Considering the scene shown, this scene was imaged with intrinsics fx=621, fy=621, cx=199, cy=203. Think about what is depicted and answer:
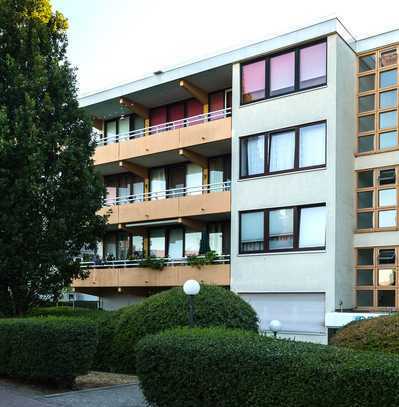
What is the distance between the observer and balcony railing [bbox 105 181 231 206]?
24250 millimetres

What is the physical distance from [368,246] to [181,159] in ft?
29.1

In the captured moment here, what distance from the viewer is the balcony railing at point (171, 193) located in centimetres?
2425

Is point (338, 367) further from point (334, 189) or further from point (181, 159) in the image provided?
point (181, 159)

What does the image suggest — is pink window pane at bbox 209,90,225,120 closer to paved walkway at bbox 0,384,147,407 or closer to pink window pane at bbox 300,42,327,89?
pink window pane at bbox 300,42,327,89

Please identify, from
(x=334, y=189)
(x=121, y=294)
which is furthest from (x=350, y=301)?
(x=121, y=294)

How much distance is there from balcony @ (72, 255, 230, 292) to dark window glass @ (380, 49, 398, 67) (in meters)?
8.84

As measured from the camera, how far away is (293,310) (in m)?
20.8

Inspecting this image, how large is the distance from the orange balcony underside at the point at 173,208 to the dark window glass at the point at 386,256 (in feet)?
18.4

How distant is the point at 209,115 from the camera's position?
25.1 m

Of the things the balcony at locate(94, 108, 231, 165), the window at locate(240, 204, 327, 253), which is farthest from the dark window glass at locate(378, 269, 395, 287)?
the balcony at locate(94, 108, 231, 165)

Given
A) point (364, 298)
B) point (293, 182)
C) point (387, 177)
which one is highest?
point (387, 177)

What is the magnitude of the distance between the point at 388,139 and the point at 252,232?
5.65m

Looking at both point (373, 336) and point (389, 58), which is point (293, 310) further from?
point (373, 336)

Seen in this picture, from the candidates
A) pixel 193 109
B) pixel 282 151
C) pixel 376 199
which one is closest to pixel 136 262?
pixel 193 109
